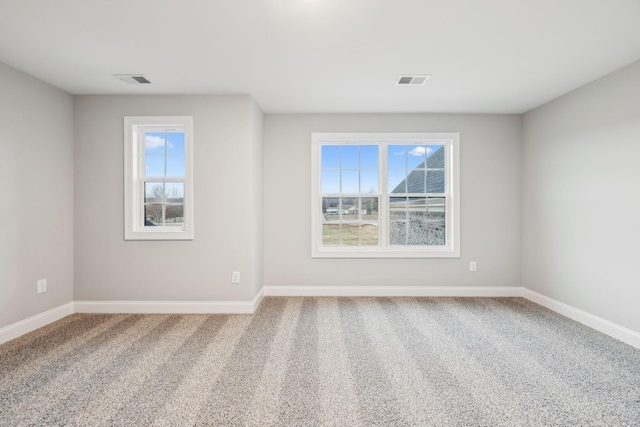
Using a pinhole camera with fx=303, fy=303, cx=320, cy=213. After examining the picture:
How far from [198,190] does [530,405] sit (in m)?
3.45

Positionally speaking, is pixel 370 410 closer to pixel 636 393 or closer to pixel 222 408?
pixel 222 408

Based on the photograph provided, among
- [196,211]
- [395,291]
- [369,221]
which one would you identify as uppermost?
[196,211]

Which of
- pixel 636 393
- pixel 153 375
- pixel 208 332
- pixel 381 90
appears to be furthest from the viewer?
pixel 381 90

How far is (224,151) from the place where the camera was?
348 centimetres

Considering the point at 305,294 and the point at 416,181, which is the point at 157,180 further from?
the point at 416,181

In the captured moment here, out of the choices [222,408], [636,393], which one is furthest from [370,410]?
[636,393]

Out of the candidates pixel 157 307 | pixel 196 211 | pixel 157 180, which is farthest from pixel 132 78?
pixel 157 307

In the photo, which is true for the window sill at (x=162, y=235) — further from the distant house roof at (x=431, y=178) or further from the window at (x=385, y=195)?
the distant house roof at (x=431, y=178)

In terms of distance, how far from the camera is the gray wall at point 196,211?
3.48m

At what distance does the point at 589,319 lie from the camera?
3070mm

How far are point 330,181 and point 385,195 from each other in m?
0.80

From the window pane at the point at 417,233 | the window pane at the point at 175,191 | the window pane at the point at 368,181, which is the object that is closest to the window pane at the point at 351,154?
the window pane at the point at 368,181

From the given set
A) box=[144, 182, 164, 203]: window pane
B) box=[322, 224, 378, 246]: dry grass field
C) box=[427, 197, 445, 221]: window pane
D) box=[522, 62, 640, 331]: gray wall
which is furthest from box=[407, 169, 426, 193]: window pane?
box=[144, 182, 164, 203]: window pane

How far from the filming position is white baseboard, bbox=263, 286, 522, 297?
13.4 feet
